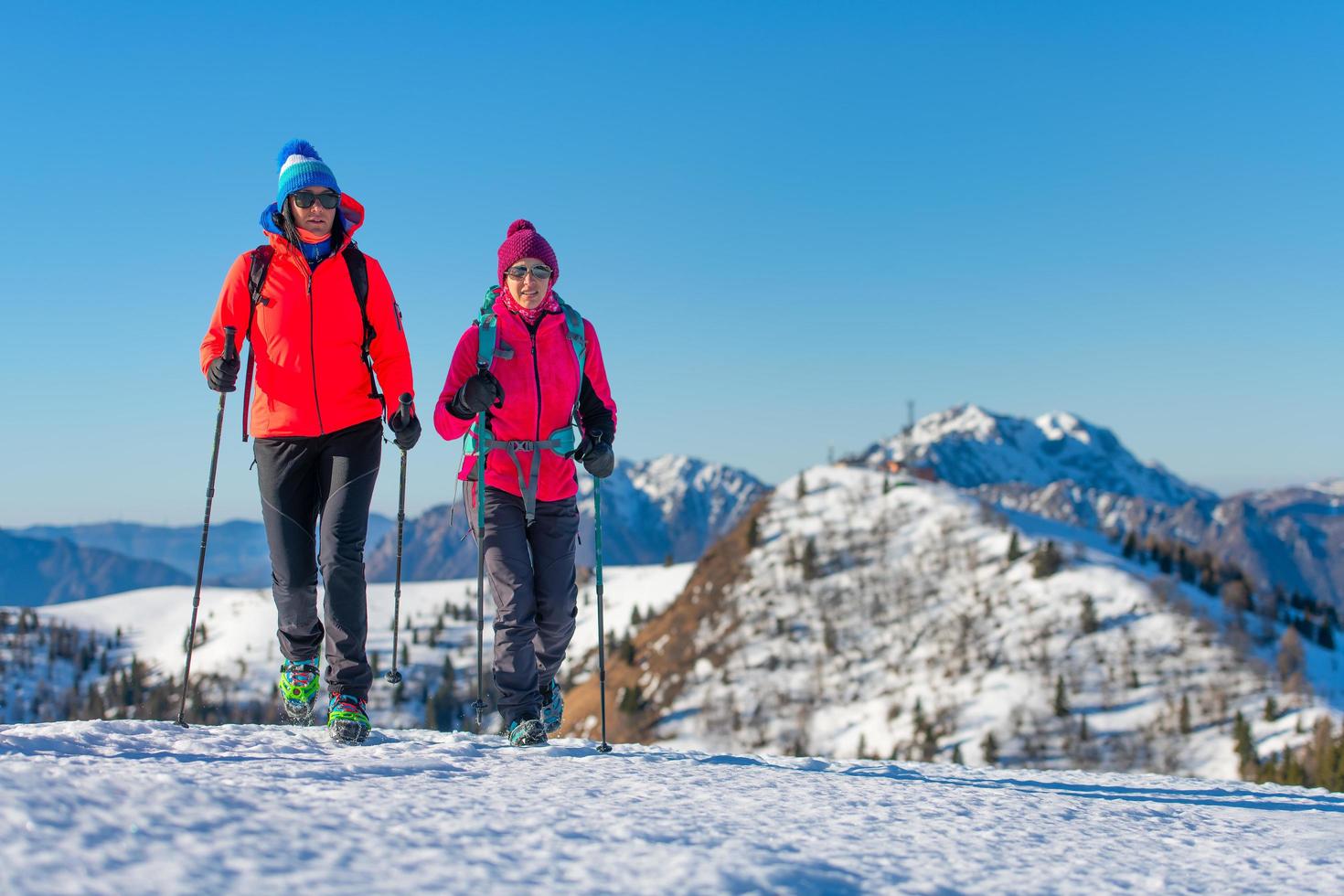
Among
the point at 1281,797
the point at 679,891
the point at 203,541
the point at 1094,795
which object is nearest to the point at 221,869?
the point at 679,891

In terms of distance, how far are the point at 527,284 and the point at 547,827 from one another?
14.3ft

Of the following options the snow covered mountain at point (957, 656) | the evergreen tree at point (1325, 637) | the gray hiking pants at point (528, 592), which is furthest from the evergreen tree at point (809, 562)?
the gray hiking pants at point (528, 592)

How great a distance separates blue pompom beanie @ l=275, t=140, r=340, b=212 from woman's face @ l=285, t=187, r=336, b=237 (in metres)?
0.03

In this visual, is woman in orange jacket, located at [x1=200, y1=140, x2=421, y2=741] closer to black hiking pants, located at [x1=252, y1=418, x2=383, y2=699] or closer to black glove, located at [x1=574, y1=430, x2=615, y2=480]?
black hiking pants, located at [x1=252, y1=418, x2=383, y2=699]

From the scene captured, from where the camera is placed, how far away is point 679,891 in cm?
317

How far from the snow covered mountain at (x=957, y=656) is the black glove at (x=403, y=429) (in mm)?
119638

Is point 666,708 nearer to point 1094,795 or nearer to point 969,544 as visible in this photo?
point 969,544

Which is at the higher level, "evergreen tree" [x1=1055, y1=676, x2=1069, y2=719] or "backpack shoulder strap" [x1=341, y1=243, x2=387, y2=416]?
"backpack shoulder strap" [x1=341, y1=243, x2=387, y2=416]

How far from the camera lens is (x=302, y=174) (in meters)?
6.62

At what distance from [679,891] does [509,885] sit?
565 millimetres

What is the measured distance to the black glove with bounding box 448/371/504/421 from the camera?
675 centimetres

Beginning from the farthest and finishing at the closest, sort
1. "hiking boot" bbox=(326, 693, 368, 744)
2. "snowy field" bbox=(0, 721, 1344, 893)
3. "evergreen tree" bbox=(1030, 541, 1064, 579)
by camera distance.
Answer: "evergreen tree" bbox=(1030, 541, 1064, 579), "hiking boot" bbox=(326, 693, 368, 744), "snowy field" bbox=(0, 721, 1344, 893)

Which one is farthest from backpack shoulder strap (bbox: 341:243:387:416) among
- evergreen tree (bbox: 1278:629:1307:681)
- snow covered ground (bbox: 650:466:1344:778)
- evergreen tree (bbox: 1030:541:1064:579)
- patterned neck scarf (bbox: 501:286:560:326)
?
evergreen tree (bbox: 1030:541:1064:579)

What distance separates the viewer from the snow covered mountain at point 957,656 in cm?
12150
